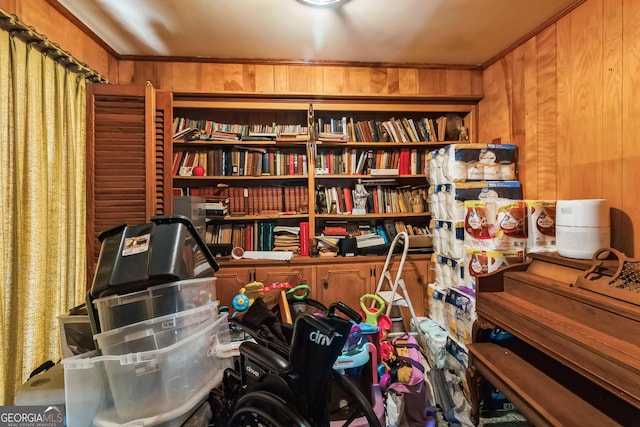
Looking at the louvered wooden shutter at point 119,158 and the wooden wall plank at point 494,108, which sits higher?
the wooden wall plank at point 494,108

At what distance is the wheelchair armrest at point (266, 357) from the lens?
1168 mm

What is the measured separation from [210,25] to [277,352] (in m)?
2.18

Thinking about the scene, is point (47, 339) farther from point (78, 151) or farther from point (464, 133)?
point (464, 133)

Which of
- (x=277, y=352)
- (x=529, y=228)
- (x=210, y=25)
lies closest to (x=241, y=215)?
(x=210, y=25)

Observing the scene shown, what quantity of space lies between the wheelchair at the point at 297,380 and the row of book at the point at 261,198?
1730 millimetres

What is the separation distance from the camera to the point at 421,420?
5.53ft

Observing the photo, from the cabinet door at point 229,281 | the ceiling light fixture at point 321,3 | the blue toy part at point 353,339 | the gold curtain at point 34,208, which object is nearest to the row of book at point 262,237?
the cabinet door at point 229,281

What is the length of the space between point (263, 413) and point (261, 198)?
2052mm

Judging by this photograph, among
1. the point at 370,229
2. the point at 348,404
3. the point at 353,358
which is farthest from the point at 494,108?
the point at 348,404

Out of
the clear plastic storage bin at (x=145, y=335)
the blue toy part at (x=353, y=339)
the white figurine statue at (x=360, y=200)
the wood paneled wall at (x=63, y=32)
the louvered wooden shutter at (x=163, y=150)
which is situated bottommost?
the blue toy part at (x=353, y=339)

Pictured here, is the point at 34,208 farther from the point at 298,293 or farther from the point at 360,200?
the point at 360,200

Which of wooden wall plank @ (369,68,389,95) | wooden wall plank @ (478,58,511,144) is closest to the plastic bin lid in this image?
wooden wall plank @ (369,68,389,95)

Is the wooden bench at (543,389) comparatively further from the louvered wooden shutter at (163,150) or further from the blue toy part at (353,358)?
the louvered wooden shutter at (163,150)

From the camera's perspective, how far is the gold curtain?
1.59 m
